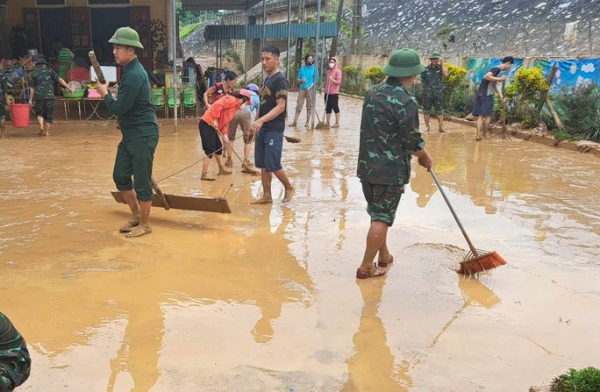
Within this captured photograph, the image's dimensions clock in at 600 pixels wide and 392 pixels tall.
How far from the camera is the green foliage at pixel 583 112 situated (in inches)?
410

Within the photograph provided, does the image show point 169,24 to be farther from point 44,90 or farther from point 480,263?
point 480,263

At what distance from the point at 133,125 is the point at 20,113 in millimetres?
7354

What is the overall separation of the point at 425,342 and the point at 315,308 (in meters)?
0.80

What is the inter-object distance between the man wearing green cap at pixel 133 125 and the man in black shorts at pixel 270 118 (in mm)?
1234

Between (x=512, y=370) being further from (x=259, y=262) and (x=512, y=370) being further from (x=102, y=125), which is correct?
(x=102, y=125)

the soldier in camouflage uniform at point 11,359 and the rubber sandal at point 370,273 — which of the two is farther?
the rubber sandal at point 370,273

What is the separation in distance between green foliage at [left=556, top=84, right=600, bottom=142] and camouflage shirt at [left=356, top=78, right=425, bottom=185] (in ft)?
25.1

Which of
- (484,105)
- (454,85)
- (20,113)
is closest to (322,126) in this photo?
(484,105)

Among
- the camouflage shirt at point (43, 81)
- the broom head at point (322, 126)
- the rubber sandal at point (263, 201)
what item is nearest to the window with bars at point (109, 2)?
the camouflage shirt at point (43, 81)

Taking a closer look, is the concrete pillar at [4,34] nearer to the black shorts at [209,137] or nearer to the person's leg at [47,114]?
the person's leg at [47,114]

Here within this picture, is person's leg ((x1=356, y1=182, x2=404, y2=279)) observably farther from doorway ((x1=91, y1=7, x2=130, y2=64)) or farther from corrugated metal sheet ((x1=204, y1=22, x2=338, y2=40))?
corrugated metal sheet ((x1=204, y1=22, x2=338, y2=40))

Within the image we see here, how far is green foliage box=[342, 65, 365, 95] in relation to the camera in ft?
74.2

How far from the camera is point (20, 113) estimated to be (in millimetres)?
11109

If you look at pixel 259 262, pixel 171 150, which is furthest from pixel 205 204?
pixel 171 150
